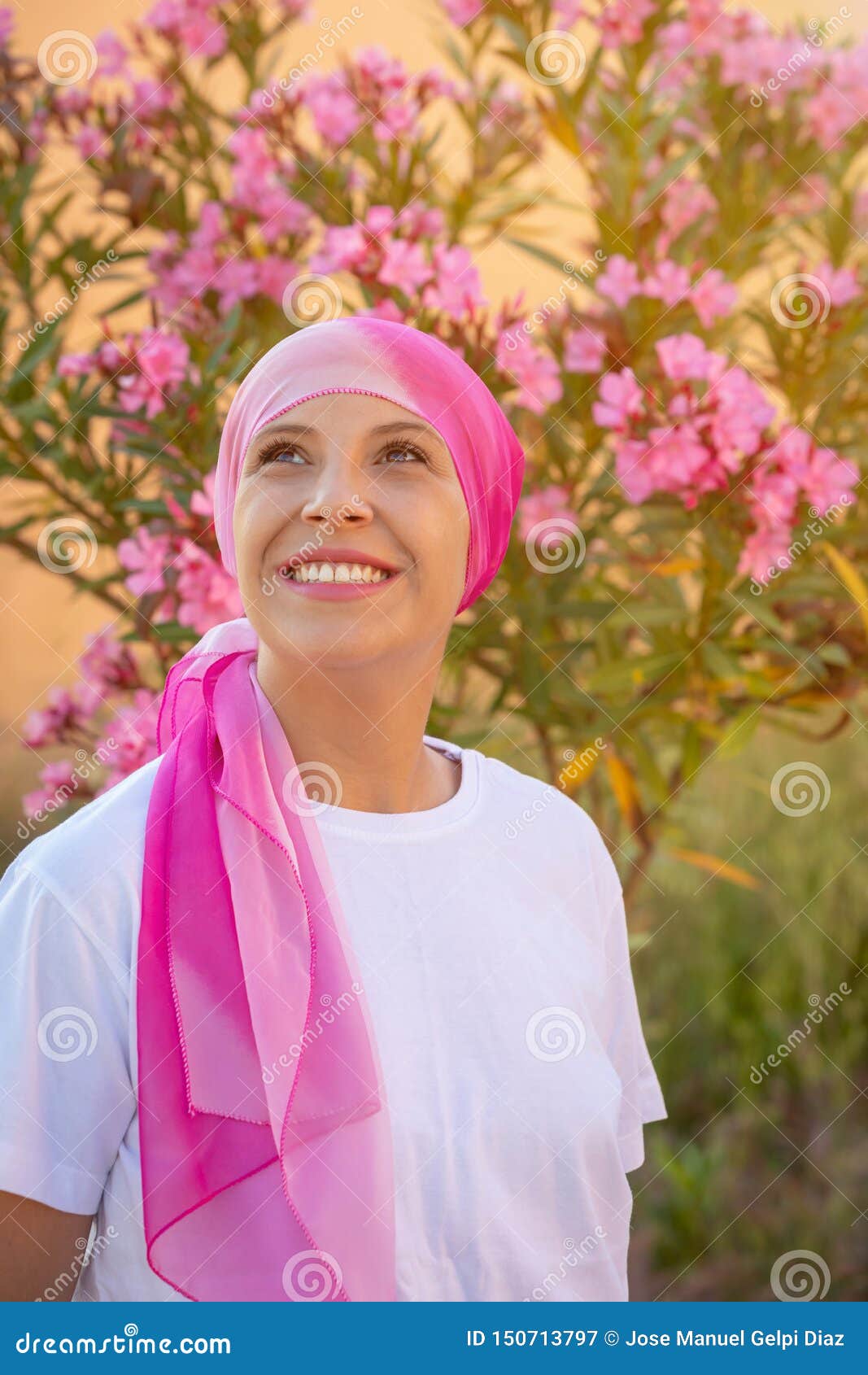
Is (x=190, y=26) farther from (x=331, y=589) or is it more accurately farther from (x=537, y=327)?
(x=331, y=589)

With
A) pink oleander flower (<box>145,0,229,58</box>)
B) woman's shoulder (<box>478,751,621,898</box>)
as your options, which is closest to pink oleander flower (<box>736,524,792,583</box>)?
woman's shoulder (<box>478,751,621,898</box>)

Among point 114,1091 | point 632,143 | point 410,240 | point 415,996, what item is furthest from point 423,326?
point 114,1091

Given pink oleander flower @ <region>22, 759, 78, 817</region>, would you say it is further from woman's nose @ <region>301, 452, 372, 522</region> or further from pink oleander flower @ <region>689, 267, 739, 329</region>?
pink oleander flower @ <region>689, 267, 739, 329</region>

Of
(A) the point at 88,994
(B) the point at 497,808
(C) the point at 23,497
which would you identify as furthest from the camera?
(C) the point at 23,497

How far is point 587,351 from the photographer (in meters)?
1.84

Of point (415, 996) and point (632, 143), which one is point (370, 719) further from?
point (632, 143)

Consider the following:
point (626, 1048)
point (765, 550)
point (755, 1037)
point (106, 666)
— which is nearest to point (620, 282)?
point (765, 550)

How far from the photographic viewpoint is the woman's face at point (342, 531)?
941mm

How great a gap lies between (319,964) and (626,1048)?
1.26ft

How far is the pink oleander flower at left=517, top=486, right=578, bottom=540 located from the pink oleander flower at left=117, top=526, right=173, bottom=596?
51cm

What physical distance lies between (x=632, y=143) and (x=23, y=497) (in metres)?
1.06

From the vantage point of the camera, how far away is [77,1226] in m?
0.92

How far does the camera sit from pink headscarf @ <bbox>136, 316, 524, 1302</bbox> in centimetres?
89

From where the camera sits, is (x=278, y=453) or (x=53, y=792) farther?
(x=53, y=792)
